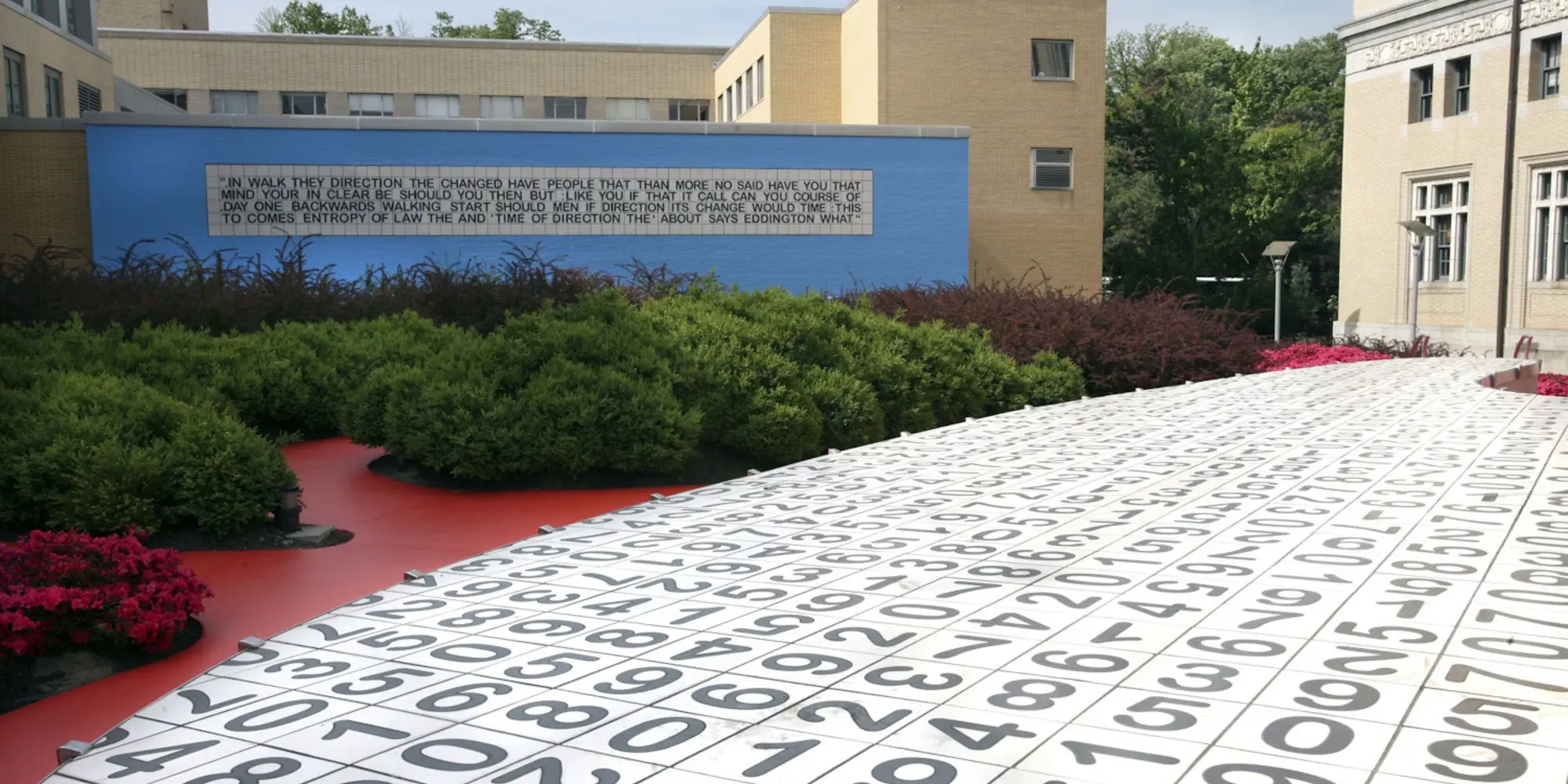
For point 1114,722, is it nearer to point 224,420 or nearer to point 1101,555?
point 1101,555

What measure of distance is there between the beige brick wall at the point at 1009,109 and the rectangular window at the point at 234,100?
2336 centimetres

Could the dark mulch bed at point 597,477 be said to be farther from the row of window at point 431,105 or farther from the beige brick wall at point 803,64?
the row of window at point 431,105

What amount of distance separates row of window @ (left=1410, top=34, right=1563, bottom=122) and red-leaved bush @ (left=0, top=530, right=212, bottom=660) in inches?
1397

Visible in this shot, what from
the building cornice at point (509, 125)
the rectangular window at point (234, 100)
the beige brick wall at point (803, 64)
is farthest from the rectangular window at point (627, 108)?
the building cornice at point (509, 125)

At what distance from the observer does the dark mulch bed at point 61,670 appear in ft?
17.4

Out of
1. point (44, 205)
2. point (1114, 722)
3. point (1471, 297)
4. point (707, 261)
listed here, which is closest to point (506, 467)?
point (1114, 722)

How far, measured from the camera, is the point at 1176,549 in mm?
6922

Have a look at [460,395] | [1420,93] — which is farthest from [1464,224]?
[460,395]

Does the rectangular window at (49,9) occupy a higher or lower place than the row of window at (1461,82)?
higher

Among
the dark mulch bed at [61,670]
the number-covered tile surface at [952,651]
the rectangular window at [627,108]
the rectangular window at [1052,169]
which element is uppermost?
the rectangular window at [627,108]

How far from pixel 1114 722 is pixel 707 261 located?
19.9 meters

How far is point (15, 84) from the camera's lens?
87.5 ft

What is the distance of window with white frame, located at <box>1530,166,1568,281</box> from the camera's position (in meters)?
32.2

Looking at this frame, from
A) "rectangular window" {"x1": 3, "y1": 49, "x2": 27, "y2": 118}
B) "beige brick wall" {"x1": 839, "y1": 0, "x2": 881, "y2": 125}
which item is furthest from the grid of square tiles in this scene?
"rectangular window" {"x1": 3, "y1": 49, "x2": 27, "y2": 118}
